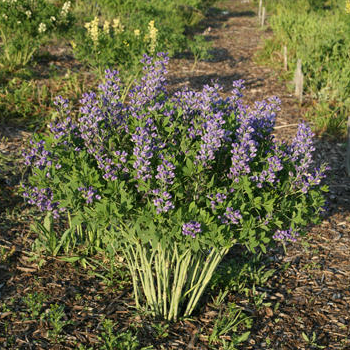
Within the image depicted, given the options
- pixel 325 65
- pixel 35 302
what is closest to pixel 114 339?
pixel 35 302

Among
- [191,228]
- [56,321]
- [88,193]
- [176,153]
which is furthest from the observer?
[56,321]

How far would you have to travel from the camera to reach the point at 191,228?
2240mm

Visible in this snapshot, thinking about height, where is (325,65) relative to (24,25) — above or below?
below

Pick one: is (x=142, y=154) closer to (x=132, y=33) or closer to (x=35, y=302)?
(x=35, y=302)

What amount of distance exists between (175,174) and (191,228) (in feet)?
1.15

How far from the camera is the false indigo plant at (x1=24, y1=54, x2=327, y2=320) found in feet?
7.63

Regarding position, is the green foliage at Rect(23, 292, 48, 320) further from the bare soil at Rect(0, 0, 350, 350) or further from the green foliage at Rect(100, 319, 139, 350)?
the green foliage at Rect(100, 319, 139, 350)

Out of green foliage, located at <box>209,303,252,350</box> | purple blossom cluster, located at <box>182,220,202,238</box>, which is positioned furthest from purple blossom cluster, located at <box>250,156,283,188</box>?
green foliage, located at <box>209,303,252,350</box>

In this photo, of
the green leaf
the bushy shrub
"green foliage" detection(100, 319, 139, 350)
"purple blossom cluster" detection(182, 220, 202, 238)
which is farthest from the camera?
the bushy shrub

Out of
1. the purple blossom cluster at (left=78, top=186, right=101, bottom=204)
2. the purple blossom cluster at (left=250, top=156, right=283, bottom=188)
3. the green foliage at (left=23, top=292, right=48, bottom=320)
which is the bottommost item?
the green foliage at (left=23, top=292, right=48, bottom=320)

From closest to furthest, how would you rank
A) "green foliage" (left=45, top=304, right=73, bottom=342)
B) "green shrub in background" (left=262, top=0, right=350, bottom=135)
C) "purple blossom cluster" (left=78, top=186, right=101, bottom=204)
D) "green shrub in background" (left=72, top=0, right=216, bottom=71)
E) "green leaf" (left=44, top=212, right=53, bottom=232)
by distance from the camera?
"purple blossom cluster" (left=78, top=186, right=101, bottom=204) < "green foliage" (left=45, top=304, right=73, bottom=342) < "green leaf" (left=44, top=212, right=53, bottom=232) < "green shrub in background" (left=262, top=0, right=350, bottom=135) < "green shrub in background" (left=72, top=0, right=216, bottom=71)

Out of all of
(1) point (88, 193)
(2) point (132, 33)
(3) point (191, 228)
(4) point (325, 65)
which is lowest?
(3) point (191, 228)

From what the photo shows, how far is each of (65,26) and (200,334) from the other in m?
6.54

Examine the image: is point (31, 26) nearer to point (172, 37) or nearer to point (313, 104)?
point (172, 37)
